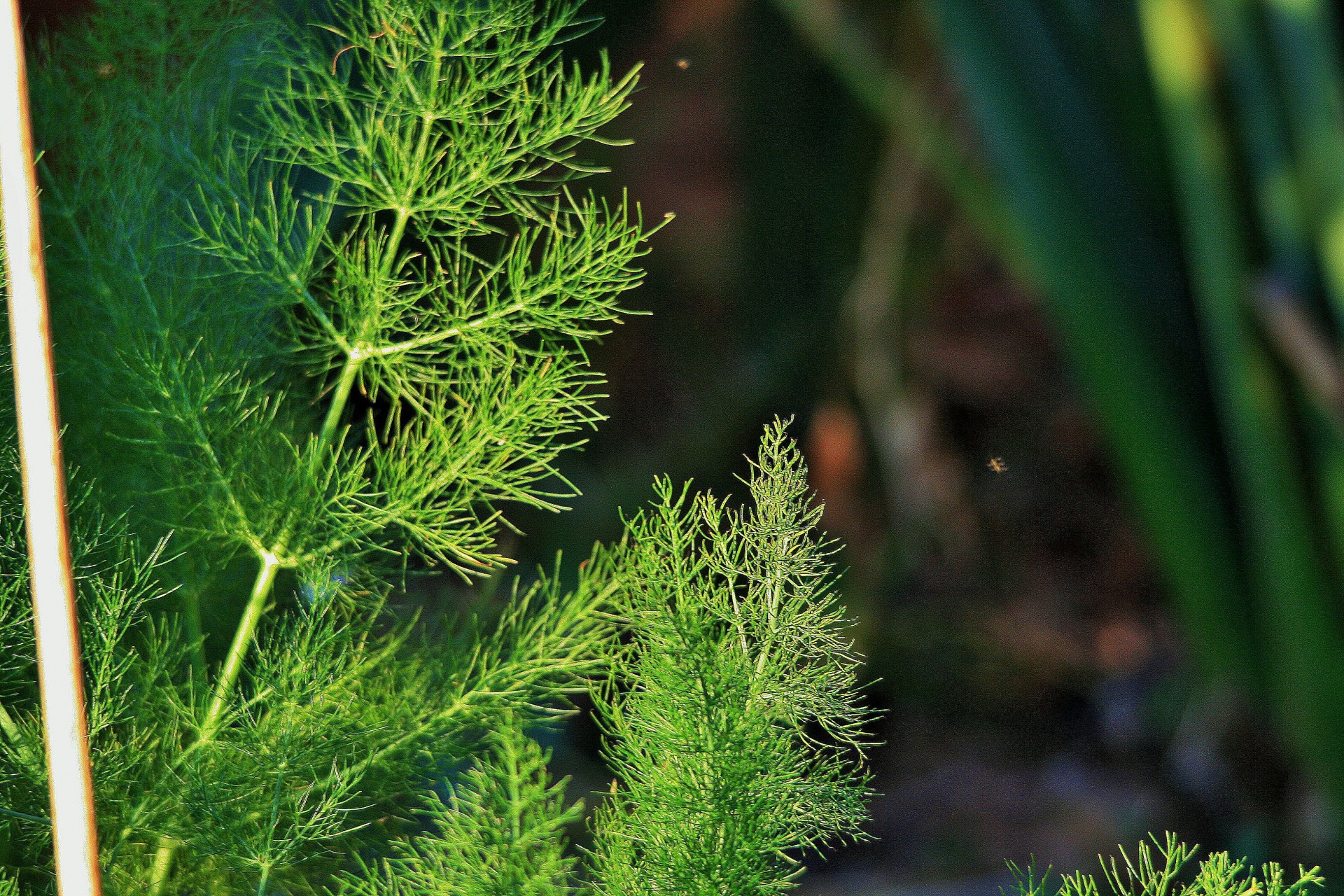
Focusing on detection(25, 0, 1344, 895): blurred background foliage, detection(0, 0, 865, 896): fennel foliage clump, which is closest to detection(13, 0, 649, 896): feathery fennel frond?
detection(0, 0, 865, 896): fennel foliage clump

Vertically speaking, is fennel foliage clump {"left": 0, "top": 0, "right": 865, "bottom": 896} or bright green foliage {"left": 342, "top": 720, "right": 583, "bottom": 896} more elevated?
fennel foliage clump {"left": 0, "top": 0, "right": 865, "bottom": 896}

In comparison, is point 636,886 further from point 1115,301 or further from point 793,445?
point 1115,301

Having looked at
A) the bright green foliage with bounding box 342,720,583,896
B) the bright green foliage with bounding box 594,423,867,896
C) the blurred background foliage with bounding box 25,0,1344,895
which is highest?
the blurred background foliage with bounding box 25,0,1344,895

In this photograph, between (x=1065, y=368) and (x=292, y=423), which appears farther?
(x=1065, y=368)

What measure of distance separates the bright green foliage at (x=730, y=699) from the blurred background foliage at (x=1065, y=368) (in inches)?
11.3

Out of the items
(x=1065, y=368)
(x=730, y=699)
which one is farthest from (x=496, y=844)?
(x=1065, y=368)

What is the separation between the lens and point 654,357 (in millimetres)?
830

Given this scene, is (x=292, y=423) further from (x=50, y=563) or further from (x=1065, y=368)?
(x=1065, y=368)

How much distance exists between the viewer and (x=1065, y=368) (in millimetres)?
967

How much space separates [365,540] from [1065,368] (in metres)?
0.82

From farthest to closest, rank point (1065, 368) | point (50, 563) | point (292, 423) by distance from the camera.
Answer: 1. point (1065, 368)
2. point (292, 423)
3. point (50, 563)

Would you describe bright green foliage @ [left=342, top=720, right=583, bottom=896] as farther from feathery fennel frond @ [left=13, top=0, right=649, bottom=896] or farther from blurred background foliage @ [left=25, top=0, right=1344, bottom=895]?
blurred background foliage @ [left=25, top=0, right=1344, bottom=895]

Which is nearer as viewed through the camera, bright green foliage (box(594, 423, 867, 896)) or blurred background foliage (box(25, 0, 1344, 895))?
bright green foliage (box(594, 423, 867, 896))

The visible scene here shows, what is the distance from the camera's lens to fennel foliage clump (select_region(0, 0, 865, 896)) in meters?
0.22
